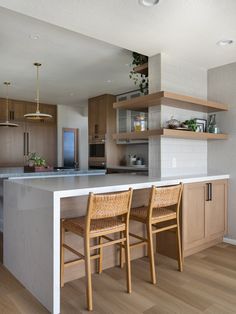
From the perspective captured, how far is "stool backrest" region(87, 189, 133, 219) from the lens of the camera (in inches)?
76.5

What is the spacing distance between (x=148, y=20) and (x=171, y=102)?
1034mm

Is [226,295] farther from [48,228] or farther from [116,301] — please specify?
[48,228]

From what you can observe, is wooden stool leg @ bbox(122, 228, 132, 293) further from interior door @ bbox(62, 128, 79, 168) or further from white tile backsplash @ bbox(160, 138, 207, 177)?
interior door @ bbox(62, 128, 79, 168)

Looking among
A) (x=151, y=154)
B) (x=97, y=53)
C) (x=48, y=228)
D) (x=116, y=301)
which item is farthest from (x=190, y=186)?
(x=97, y=53)

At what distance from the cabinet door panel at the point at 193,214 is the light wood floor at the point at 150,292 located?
292 mm

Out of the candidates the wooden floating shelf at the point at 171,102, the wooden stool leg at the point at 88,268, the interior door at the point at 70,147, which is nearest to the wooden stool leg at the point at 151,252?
the wooden stool leg at the point at 88,268

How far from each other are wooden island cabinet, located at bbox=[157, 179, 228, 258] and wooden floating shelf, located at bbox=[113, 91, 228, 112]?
3.17 ft

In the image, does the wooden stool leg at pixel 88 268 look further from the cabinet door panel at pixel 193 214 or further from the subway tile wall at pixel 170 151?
the subway tile wall at pixel 170 151

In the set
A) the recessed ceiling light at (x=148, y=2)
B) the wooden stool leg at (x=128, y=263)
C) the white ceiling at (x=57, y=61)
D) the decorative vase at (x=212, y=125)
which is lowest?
the wooden stool leg at (x=128, y=263)

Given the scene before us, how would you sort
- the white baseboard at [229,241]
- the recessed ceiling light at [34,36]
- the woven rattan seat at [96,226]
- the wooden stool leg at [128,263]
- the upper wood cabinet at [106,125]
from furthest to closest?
1. the upper wood cabinet at [106,125]
2. the white baseboard at [229,241]
3. the recessed ceiling light at [34,36]
4. the wooden stool leg at [128,263]
5. the woven rattan seat at [96,226]

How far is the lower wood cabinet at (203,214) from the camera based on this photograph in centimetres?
295

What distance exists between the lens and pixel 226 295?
220 cm

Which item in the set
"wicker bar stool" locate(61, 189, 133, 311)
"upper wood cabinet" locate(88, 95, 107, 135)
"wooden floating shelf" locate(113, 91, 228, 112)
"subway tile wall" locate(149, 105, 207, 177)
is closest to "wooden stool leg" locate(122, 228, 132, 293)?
"wicker bar stool" locate(61, 189, 133, 311)

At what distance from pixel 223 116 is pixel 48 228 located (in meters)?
2.84
